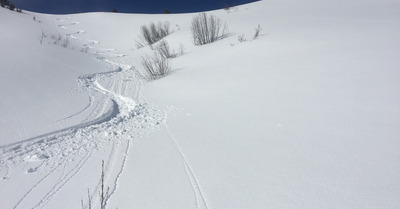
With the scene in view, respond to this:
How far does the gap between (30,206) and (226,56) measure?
17.0 ft

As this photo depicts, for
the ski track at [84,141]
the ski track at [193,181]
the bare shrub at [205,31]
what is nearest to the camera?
the ski track at [193,181]

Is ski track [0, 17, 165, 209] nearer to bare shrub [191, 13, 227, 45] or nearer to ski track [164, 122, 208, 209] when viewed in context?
ski track [164, 122, 208, 209]

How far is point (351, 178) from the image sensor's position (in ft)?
4.92

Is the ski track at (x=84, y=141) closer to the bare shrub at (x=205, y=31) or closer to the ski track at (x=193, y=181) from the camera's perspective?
the ski track at (x=193, y=181)

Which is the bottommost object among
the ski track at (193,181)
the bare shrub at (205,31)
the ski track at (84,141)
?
the ski track at (193,181)

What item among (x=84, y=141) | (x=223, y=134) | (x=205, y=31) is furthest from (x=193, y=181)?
(x=205, y=31)

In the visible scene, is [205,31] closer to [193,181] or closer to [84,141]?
[84,141]

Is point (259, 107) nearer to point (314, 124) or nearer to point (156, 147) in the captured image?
point (314, 124)

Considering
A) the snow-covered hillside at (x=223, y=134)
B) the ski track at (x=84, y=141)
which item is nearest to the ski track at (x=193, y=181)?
the snow-covered hillside at (x=223, y=134)

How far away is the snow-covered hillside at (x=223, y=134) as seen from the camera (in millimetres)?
1547

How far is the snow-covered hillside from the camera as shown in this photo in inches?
60.9

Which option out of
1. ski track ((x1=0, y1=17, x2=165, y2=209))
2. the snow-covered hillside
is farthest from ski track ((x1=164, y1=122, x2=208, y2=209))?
ski track ((x1=0, y1=17, x2=165, y2=209))

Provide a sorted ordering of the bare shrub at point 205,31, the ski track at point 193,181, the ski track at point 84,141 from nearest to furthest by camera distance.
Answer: the ski track at point 193,181
the ski track at point 84,141
the bare shrub at point 205,31

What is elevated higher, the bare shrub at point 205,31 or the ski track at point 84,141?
the bare shrub at point 205,31
